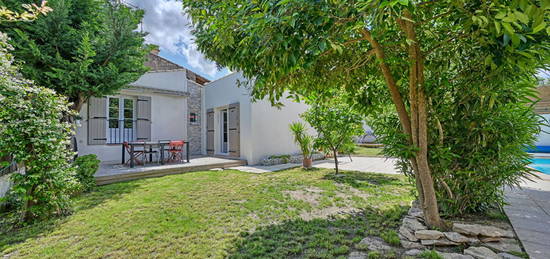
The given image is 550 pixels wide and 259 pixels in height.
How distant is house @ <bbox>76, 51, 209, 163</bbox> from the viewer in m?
7.82

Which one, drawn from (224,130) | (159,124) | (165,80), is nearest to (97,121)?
(159,124)

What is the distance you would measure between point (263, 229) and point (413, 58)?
2.67 metres

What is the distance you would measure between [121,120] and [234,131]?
440 cm

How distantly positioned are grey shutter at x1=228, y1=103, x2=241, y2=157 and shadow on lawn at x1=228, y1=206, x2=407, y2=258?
621cm

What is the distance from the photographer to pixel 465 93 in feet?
7.89

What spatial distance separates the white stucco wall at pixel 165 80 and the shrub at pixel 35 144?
21.2 ft

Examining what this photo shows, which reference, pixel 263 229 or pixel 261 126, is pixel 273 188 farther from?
pixel 261 126

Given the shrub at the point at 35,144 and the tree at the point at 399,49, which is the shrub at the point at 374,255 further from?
the shrub at the point at 35,144

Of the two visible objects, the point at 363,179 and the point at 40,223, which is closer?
the point at 40,223

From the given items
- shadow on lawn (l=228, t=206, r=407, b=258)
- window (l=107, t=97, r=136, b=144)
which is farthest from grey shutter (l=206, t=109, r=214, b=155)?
shadow on lawn (l=228, t=206, r=407, b=258)

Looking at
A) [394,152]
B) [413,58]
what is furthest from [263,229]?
[413,58]

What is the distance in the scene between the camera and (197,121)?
11195 millimetres

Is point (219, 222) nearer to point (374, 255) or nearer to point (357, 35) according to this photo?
point (374, 255)

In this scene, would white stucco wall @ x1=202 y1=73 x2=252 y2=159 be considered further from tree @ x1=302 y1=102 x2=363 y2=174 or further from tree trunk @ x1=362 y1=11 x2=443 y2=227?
tree trunk @ x1=362 y1=11 x2=443 y2=227
